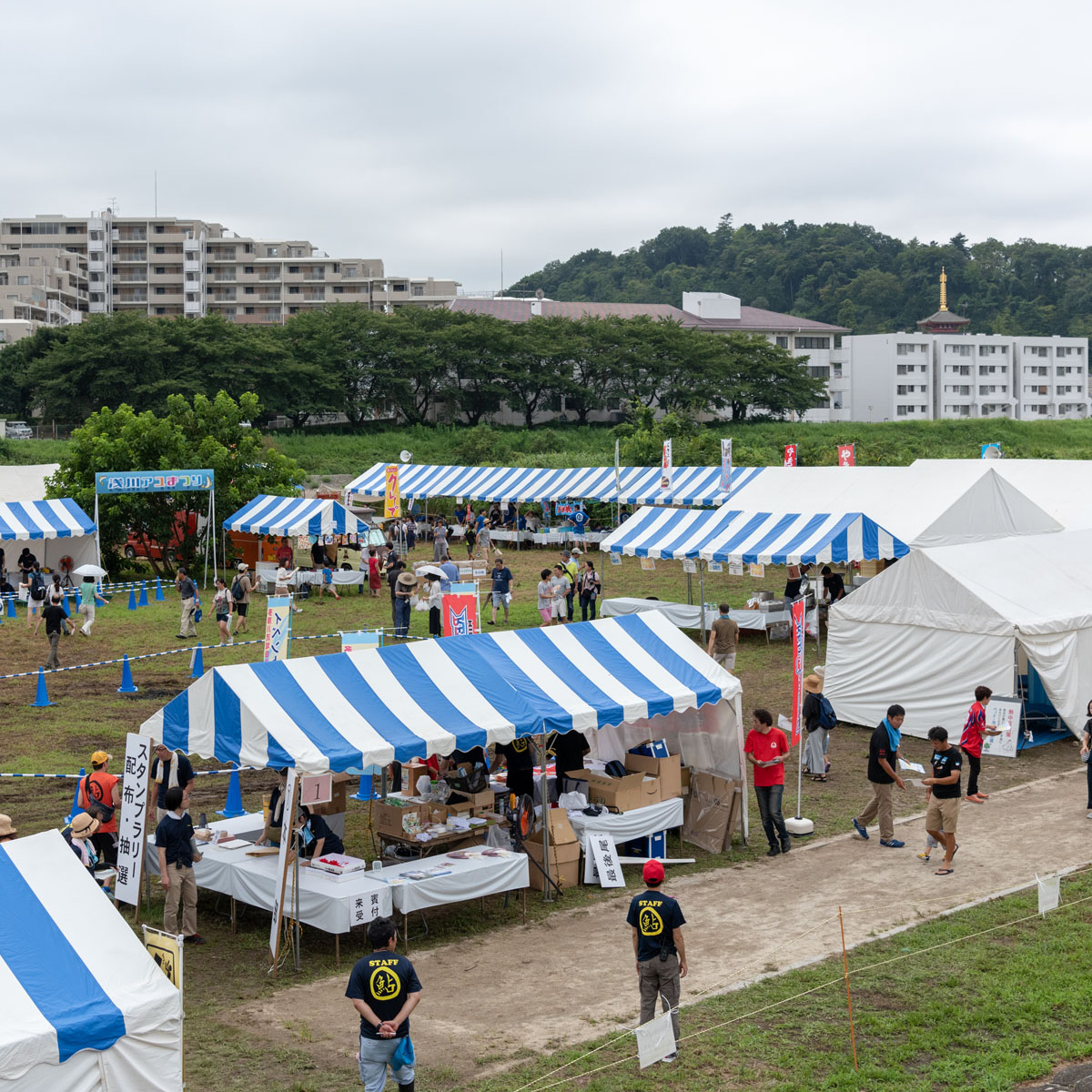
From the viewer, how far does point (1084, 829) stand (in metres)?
11.3

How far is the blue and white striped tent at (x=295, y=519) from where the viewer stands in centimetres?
2700

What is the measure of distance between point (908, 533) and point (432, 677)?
14.3m

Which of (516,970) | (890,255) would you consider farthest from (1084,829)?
(890,255)

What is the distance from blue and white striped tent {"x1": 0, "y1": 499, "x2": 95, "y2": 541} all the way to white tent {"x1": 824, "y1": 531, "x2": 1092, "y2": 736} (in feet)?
59.5

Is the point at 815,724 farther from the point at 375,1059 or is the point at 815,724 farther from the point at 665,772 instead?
the point at 375,1059

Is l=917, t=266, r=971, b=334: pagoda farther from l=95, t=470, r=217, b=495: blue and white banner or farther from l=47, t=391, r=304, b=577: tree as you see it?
l=95, t=470, r=217, b=495: blue and white banner

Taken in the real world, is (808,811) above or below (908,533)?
below

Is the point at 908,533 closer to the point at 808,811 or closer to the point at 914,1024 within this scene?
the point at 808,811

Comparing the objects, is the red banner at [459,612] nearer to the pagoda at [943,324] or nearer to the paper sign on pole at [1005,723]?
the paper sign on pole at [1005,723]

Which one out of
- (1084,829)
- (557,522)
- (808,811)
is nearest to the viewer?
(1084,829)

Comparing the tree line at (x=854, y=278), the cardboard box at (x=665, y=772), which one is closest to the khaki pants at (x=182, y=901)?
the cardboard box at (x=665, y=772)

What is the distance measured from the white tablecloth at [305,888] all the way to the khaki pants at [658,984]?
2483 mm

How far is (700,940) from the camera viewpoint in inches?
349

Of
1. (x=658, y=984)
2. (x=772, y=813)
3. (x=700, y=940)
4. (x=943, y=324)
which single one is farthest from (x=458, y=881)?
(x=943, y=324)
